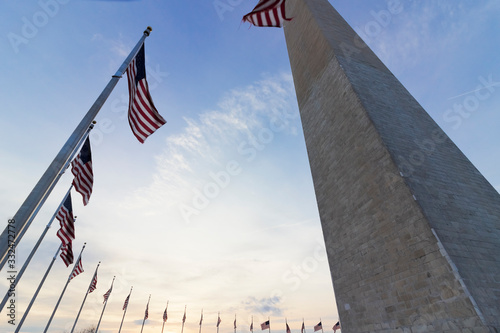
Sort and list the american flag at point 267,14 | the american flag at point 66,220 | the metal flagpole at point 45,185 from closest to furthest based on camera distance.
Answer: the metal flagpole at point 45,185 → the american flag at point 267,14 → the american flag at point 66,220

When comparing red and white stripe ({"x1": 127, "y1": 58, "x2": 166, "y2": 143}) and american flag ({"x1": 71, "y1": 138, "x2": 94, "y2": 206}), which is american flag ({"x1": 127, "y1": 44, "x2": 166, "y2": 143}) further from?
american flag ({"x1": 71, "y1": 138, "x2": 94, "y2": 206})

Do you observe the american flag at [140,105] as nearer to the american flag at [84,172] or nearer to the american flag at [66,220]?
the american flag at [84,172]

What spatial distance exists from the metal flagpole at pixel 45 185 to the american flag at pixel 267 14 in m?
3.82

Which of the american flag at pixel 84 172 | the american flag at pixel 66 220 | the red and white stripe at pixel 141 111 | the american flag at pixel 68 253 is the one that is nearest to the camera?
the red and white stripe at pixel 141 111

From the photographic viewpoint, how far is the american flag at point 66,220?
11.2 metres

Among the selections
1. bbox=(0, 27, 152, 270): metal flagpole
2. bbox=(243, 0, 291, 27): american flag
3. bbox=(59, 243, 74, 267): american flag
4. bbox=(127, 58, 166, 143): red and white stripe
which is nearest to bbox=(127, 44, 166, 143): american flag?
bbox=(127, 58, 166, 143): red and white stripe

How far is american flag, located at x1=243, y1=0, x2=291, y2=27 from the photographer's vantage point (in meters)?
7.82

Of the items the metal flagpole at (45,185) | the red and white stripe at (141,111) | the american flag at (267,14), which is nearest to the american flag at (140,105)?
the red and white stripe at (141,111)

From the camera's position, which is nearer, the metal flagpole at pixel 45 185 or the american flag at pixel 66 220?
the metal flagpole at pixel 45 185

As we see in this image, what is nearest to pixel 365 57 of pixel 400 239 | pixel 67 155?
pixel 400 239

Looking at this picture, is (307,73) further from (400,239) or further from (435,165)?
(400,239)

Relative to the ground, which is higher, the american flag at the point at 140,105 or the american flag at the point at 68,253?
the american flag at the point at 140,105

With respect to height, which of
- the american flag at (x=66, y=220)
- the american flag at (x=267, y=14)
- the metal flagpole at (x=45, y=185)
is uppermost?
the american flag at (x=267, y=14)

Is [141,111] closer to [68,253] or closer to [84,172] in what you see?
[84,172]
